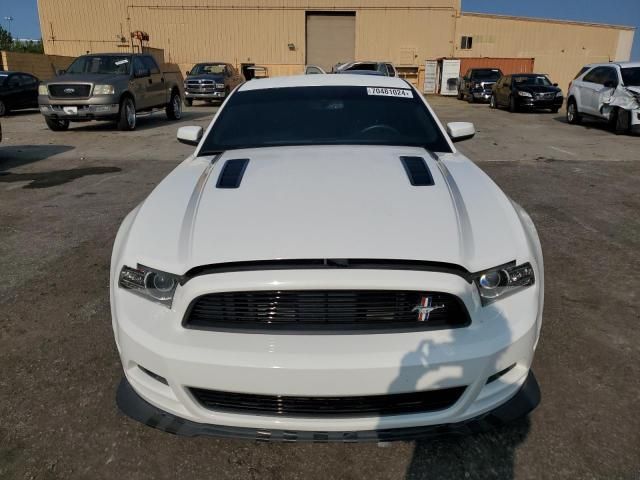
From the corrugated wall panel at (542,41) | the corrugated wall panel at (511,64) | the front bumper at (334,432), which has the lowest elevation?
the front bumper at (334,432)

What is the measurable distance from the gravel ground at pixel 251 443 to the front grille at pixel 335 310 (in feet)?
2.15

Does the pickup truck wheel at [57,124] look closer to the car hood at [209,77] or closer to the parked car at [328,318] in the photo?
the car hood at [209,77]

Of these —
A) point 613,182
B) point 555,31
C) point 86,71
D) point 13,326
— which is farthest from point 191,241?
point 555,31

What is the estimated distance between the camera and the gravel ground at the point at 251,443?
6.72ft

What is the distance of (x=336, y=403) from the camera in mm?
1807

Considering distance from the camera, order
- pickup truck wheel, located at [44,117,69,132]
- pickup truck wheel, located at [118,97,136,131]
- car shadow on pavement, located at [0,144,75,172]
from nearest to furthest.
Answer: car shadow on pavement, located at [0,144,75,172]
pickup truck wheel, located at [118,97,136,131]
pickup truck wheel, located at [44,117,69,132]

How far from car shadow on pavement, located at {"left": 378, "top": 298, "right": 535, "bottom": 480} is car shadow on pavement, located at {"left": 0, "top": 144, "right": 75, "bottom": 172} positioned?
353 inches

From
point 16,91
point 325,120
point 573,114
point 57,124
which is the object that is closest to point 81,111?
point 57,124

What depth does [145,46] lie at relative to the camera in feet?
115

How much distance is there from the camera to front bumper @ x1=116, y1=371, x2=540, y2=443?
1.80 metres

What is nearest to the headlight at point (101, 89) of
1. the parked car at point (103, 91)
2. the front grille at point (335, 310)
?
the parked car at point (103, 91)

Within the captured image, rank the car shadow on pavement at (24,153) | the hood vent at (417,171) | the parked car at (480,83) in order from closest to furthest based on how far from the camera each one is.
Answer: the hood vent at (417,171) < the car shadow on pavement at (24,153) < the parked car at (480,83)

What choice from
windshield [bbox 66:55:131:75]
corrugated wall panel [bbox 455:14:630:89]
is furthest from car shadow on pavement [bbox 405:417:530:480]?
corrugated wall panel [bbox 455:14:630:89]

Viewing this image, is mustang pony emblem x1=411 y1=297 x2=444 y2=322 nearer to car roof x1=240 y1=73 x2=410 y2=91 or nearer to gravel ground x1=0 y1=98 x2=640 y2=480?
gravel ground x1=0 y1=98 x2=640 y2=480
